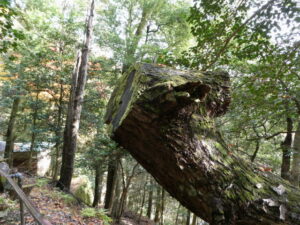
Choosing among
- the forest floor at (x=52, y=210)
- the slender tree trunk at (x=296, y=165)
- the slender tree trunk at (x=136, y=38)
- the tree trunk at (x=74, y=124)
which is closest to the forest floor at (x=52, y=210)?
the forest floor at (x=52, y=210)

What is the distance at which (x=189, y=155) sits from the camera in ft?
5.95

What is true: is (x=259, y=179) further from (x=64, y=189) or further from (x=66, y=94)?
(x=66, y=94)

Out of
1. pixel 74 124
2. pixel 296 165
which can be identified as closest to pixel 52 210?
pixel 74 124

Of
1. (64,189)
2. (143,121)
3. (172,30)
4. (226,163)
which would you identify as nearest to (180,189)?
(226,163)

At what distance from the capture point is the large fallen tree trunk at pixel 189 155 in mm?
1718

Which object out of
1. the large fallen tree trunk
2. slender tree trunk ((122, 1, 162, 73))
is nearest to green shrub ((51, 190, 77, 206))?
the large fallen tree trunk

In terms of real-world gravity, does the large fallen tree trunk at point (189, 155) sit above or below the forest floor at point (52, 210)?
above

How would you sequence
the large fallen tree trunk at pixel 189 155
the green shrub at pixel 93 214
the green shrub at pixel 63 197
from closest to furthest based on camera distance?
the large fallen tree trunk at pixel 189 155 < the green shrub at pixel 93 214 < the green shrub at pixel 63 197

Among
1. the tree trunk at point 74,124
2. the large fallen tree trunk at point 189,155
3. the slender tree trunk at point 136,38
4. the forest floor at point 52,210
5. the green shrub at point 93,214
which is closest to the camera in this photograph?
the large fallen tree trunk at point 189,155

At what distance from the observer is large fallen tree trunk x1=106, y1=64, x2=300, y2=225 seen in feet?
5.64

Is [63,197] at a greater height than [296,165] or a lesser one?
lesser

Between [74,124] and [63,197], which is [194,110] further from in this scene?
[74,124]

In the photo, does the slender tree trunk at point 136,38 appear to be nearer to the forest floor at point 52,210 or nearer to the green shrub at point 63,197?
the green shrub at point 63,197

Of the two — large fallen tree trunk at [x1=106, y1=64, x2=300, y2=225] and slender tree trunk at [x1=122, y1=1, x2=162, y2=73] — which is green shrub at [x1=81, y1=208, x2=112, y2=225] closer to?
large fallen tree trunk at [x1=106, y1=64, x2=300, y2=225]
